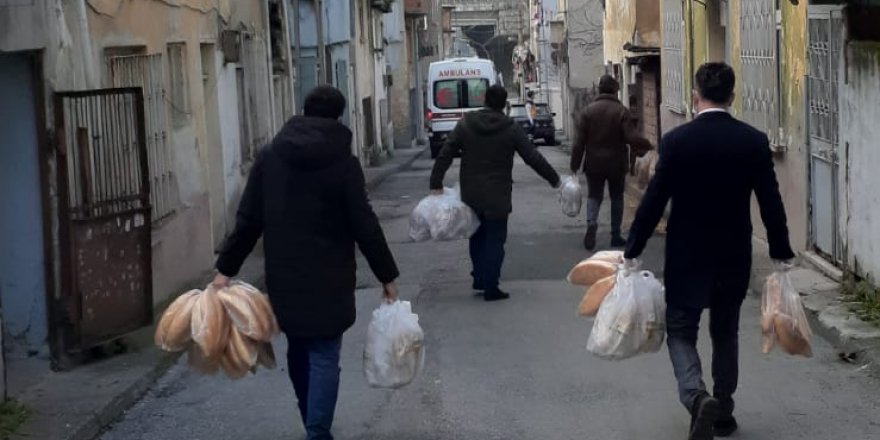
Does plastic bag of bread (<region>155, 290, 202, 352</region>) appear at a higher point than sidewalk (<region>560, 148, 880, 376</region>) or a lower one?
higher

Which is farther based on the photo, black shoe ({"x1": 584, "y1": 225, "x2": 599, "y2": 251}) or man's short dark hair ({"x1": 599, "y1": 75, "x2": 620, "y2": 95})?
black shoe ({"x1": 584, "y1": 225, "x2": 599, "y2": 251})

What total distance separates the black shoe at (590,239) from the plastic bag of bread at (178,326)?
834 centimetres

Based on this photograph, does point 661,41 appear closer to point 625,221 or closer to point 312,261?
point 625,221

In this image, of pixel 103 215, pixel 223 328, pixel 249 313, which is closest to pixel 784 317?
pixel 249 313

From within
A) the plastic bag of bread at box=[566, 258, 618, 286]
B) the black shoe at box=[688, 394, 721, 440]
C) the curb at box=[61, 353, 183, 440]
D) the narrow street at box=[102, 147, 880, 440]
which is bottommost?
the narrow street at box=[102, 147, 880, 440]

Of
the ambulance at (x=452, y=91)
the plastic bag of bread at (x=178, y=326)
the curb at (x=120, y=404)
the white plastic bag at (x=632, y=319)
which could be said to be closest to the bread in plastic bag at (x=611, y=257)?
the white plastic bag at (x=632, y=319)

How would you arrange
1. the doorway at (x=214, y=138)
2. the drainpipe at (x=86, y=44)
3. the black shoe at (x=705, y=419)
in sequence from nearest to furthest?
the black shoe at (x=705, y=419) < the drainpipe at (x=86, y=44) < the doorway at (x=214, y=138)

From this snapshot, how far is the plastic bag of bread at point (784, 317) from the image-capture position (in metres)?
6.78

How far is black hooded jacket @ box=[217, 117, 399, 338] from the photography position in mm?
6555

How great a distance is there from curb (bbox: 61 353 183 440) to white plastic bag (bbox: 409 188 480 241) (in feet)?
8.63

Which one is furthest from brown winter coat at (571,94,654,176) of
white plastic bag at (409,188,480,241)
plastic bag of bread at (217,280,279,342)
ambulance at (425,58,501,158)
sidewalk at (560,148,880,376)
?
ambulance at (425,58,501,158)

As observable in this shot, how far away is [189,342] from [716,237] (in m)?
2.56

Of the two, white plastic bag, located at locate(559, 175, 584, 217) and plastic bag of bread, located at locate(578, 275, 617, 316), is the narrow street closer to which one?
plastic bag of bread, located at locate(578, 275, 617, 316)

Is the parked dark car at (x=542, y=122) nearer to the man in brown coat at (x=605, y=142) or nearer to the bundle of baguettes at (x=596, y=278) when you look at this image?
the man in brown coat at (x=605, y=142)
